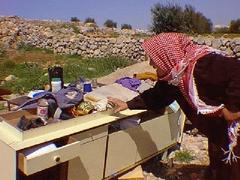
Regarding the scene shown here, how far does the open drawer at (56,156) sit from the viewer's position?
7.86 feet

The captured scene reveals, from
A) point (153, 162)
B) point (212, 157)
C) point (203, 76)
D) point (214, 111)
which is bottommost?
point (153, 162)

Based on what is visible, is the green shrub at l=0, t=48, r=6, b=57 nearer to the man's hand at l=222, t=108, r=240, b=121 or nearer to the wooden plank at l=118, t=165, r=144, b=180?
the wooden plank at l=118, t=165, r=144, b=180

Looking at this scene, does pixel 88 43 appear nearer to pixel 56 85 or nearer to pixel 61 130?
pixel 56 85

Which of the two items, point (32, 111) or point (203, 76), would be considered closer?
point (203, 76)

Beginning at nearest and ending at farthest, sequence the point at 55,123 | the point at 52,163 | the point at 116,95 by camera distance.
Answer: the point at 52,163, the point at 55,123, the point at 116,95

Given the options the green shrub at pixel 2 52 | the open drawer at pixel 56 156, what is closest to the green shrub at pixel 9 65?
the green shrub at pixel 2 52

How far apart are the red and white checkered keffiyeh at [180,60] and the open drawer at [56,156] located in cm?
76

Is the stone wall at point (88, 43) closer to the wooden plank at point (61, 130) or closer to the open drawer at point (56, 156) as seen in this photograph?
the wooden plank at point (61, 130)

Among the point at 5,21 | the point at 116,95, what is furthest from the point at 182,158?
the point at 5,21

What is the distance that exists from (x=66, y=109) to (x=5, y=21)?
1928cm

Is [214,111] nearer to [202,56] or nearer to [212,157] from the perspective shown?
[202,56]

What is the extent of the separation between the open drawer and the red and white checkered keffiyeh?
76 centimetres

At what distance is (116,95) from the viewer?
3.60 m

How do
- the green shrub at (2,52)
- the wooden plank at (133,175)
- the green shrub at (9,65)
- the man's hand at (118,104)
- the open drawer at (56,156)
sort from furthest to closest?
the green shrub at (2,52) < the green shrub at (9,65) < the wooden plank at (133,175) < the man's hand at (118,104) < the open drawer at (56,156)
